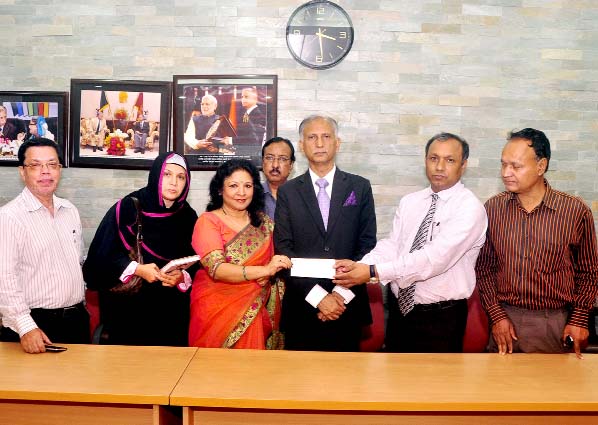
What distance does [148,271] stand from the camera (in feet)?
7.39

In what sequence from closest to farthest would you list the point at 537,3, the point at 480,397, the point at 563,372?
the point at 480,397 → the point at 563,372 → the point at 537,3

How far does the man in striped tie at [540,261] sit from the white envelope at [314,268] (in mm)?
744

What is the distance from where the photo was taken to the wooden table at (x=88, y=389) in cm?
156

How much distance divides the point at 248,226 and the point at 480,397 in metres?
1.27

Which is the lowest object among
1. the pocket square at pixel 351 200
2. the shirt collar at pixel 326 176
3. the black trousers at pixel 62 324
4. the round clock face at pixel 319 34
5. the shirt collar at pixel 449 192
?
the black trousers at pixel 62 324

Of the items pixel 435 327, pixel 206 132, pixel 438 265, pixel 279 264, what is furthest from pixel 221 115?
pixel 435 327

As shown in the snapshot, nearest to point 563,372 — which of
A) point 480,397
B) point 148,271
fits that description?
point 480,397

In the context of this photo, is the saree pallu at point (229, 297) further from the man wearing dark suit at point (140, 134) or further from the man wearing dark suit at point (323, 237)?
the man wearing dark suit at point (140, 134)

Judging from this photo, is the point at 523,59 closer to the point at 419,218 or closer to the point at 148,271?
the point at 419,218

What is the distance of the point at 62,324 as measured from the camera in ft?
7.48

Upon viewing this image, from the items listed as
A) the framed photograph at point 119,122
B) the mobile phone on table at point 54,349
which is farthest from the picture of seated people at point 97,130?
the mobile phone on table at point 54,349

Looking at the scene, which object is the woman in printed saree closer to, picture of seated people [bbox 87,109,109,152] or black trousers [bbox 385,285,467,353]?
black trousers [bbox 385,285,467,353]

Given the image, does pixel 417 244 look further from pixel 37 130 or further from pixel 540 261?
pixel 37 130

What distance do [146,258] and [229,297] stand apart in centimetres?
43
